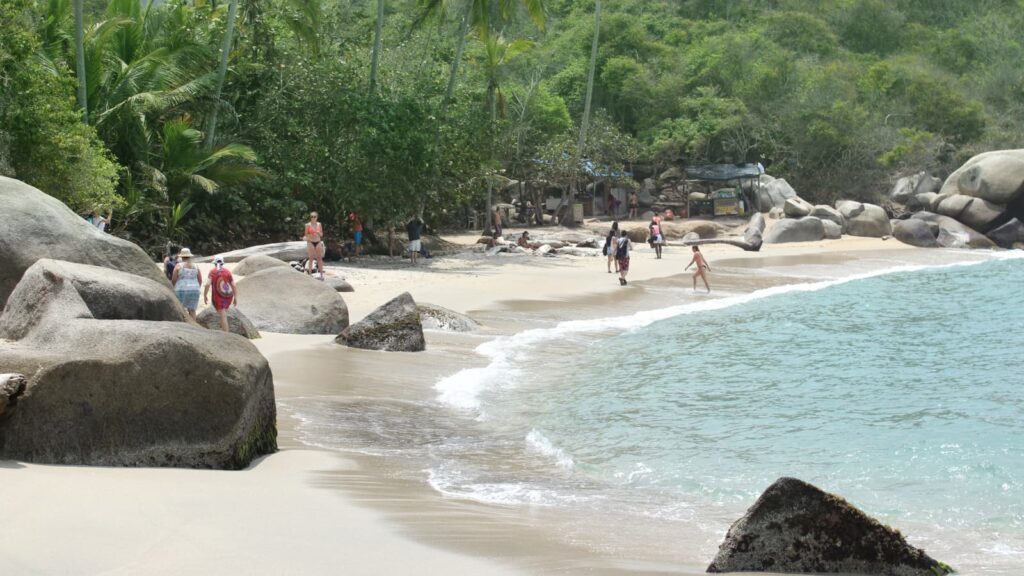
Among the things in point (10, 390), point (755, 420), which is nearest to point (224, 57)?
point (755, 420)

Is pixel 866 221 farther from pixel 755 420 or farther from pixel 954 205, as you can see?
pixel 755 420

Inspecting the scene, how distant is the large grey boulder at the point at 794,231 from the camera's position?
39.3 meters

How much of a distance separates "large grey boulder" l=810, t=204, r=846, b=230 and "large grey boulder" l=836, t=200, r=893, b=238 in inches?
11.4

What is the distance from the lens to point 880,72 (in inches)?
2040

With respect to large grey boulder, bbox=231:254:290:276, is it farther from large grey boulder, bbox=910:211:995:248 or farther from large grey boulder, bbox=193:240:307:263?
large grey boulder, bbox=910:211:995:248

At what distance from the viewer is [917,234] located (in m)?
40.5

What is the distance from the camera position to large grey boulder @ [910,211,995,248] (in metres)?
41.1

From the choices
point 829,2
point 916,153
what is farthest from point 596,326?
point 829,2

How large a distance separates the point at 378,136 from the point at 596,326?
9816 mm

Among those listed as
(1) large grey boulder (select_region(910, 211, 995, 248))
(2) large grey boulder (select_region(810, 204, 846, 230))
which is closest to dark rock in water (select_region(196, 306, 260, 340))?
(2) large grey boulder (select_region(810, 204, 846, 230))

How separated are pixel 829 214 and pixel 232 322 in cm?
3164

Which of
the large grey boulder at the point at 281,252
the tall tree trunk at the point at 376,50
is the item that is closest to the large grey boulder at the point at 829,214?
the tall tree trunk at the point at 376,50

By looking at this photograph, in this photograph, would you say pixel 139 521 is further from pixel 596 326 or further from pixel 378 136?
pixel 378 136

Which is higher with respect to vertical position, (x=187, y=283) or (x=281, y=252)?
(x=187, y=283)
